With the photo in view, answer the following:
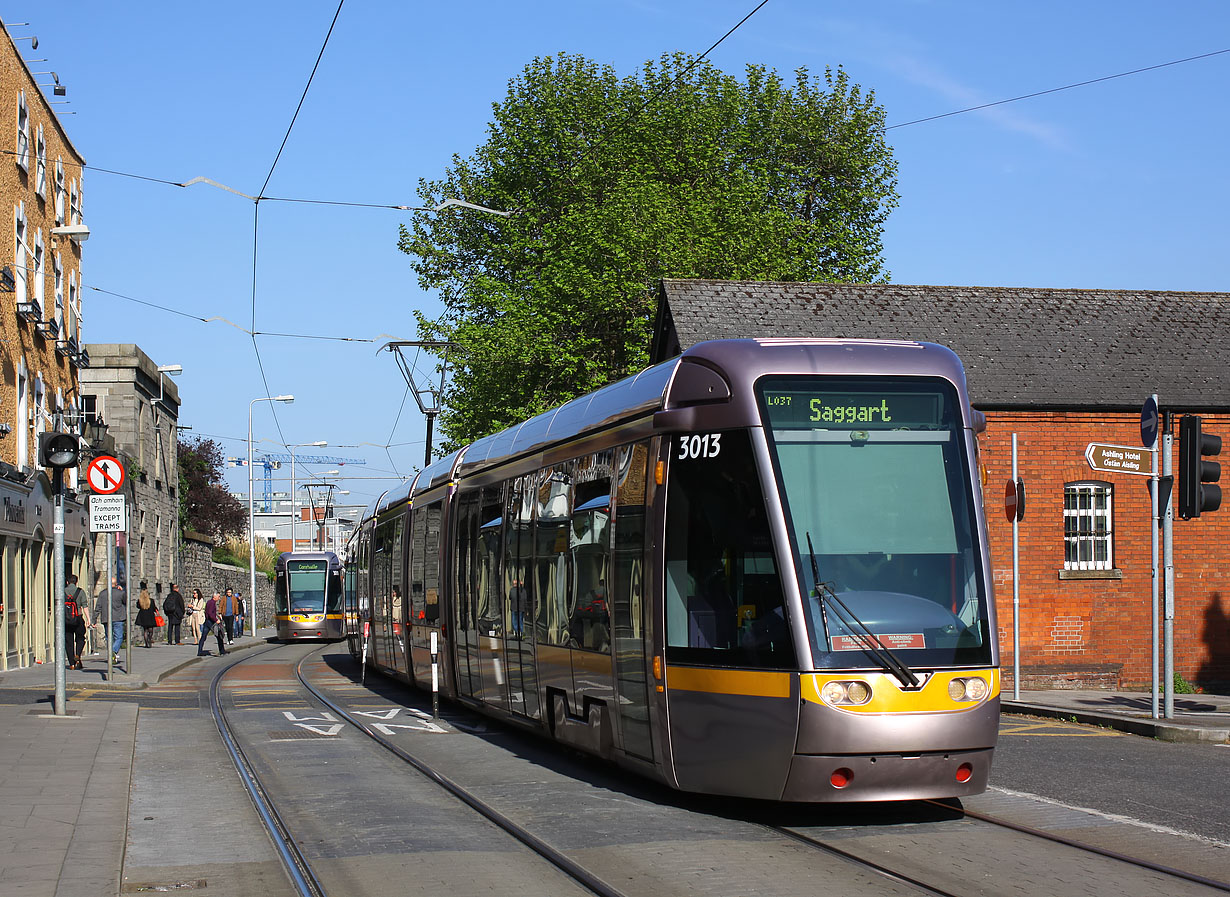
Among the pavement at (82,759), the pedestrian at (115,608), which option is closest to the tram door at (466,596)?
the pavement at (82,759)

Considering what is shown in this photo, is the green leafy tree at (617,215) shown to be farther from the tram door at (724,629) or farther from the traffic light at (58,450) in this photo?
the tram door at (724,629)

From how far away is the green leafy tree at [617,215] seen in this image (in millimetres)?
36250

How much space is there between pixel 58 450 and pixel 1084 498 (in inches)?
648

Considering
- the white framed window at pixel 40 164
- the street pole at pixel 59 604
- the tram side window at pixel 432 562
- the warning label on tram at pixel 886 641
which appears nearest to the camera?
the warning label on tram at pixel 886 641

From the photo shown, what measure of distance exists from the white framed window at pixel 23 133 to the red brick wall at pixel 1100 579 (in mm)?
19350

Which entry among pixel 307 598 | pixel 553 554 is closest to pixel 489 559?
pixel 553 554

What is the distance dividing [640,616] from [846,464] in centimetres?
177

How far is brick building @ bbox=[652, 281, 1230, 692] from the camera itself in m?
24.0

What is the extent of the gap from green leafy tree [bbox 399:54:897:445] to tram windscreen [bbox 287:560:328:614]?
831 centimetres

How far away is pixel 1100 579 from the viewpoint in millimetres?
24250

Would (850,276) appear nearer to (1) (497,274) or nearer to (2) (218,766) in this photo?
(1) (497,274)

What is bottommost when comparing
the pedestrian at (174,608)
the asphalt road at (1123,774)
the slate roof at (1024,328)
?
the pedestrian at (174,608)

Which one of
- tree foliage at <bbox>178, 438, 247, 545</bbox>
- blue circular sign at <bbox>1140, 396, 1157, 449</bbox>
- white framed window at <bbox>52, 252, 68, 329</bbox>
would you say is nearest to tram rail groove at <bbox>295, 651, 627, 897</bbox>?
blue circular sign at <bbox>1140, 396, 1157, 449</bbox>

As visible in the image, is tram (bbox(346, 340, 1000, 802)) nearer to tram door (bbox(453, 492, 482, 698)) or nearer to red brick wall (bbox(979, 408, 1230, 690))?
tram door (bbox(453, 492, 482, 698))
